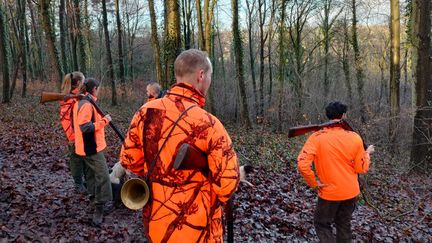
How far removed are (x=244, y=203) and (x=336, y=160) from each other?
3.24m

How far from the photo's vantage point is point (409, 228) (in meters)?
7.31

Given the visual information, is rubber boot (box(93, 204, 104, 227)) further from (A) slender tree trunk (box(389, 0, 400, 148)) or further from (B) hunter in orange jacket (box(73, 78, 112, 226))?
(A) slender tree trunk (box(389, 0, 400, 148))

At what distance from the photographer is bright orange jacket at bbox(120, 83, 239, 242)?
2621 millimetres

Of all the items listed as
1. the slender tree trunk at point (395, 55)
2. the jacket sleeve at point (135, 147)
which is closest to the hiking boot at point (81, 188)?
the jacket sleeve at point (135, 147)

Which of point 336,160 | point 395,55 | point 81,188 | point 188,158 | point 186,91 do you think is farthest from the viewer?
point 395,55

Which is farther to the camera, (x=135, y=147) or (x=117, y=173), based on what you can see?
(x=117, y=173)

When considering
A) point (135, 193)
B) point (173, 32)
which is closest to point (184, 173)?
point (135, 193)

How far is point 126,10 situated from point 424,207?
38057 millimetres

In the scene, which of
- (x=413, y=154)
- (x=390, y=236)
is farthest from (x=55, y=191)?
(x=413, y=154)

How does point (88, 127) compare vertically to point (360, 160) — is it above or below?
above

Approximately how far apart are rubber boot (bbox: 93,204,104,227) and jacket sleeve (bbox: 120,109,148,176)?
11.1 ft

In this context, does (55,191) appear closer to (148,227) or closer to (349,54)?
(148,227)

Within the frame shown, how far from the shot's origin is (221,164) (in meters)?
2.59

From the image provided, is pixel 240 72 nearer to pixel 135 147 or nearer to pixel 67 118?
pixel 67 118
